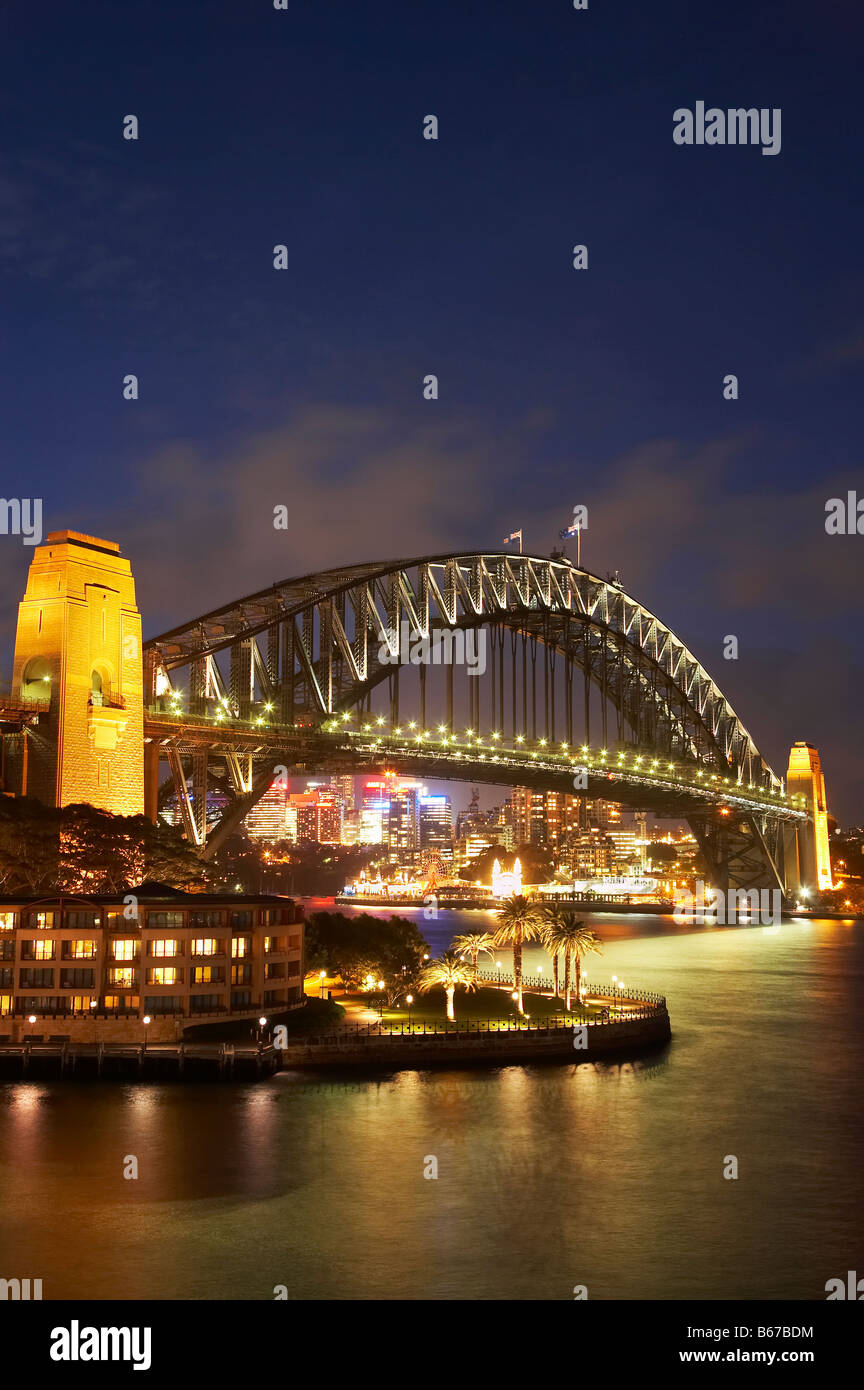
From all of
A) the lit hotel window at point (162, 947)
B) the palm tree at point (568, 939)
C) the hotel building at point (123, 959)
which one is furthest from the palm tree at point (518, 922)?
the lit hotel window at point (162, 947)

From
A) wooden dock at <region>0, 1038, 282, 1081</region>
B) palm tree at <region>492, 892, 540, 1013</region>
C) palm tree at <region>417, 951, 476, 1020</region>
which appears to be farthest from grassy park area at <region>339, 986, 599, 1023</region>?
wooden dock at <region>0, 1038, 282, 1081</region>

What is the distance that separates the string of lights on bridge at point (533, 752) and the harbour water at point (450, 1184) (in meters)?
28.1

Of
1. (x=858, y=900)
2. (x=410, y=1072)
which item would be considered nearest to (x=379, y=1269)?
(x=410, y=1072)

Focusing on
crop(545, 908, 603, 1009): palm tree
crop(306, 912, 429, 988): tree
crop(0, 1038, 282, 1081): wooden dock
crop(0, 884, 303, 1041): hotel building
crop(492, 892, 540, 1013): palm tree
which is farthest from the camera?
crop(306, 912, 429, 988): tree

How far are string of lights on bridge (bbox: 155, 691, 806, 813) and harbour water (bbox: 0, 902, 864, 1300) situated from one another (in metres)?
28.1

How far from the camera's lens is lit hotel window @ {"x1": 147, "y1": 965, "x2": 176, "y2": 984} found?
45938 millimetres

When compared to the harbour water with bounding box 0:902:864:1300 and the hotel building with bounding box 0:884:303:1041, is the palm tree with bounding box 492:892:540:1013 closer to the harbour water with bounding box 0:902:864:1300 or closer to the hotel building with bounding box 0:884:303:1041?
the harbour water with bounding box 0:902:864:1300

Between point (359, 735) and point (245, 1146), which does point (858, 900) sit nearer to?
point (359, 735)

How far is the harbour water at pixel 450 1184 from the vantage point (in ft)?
87.7

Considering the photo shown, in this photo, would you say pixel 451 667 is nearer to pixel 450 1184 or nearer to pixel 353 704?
pixel 353 704

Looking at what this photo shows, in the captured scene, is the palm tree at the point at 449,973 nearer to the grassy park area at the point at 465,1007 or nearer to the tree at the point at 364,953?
the grassy park area at the point at 465,1007

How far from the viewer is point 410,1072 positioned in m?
44.6

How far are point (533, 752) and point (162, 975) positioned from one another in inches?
2244

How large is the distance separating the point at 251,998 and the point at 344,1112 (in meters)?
10.2
